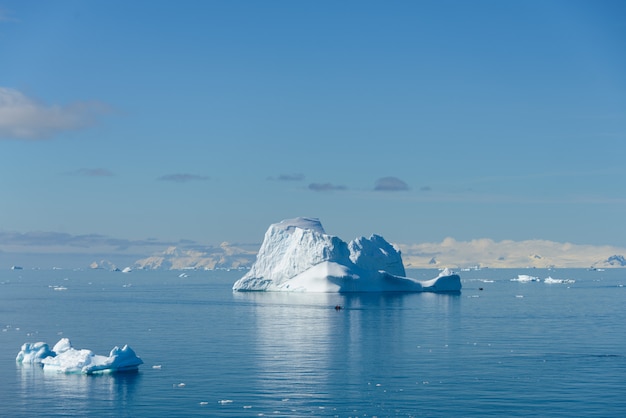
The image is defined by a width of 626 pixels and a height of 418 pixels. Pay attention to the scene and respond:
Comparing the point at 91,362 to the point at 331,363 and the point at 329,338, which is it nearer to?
the point at 331,363

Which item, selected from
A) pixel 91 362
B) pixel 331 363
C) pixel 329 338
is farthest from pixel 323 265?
pixel 91 362

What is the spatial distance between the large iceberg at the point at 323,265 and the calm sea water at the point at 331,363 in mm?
23563

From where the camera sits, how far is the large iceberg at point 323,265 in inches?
4759

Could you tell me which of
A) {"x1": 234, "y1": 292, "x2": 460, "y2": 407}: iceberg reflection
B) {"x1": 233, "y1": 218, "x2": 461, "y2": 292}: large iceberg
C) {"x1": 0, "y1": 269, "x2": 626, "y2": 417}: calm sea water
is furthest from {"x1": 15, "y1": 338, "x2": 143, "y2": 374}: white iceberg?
{"x1": 233, "y1": 218, "x2": 461, "y2": 292}: large iceberg

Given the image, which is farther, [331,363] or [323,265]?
[323,265]

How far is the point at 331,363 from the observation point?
172 feet

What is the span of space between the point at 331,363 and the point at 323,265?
69.2 meters

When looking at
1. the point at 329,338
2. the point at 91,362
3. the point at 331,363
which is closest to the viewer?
the point at 91,362

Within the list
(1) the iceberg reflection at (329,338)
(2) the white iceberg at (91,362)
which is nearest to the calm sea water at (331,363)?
(1) the iceberg reflection at (329,338)

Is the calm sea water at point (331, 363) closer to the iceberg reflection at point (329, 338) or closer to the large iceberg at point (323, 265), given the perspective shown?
the iceberg reflection at point (329, 338)

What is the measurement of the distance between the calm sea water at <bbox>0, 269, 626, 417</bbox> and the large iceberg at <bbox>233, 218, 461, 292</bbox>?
23.6m

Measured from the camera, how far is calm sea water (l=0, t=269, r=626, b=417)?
3903 cm

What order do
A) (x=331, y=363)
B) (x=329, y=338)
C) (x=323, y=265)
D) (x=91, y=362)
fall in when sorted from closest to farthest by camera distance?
1. (x=91, y=362)
2. (x=331, y=363)
3. (x=329, y=338)
4. (x=323, y=265)

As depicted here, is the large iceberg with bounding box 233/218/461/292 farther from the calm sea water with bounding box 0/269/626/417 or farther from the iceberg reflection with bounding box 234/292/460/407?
the calm sea water with bounding box 0/269/626/417
